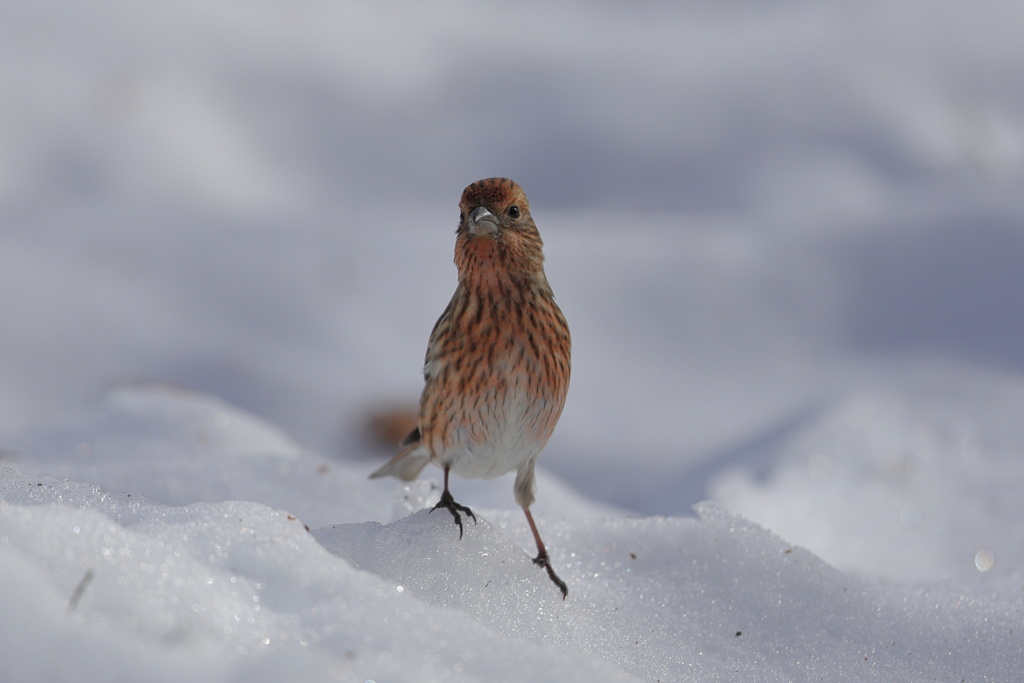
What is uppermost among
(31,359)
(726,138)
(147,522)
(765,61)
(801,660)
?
(765,61)

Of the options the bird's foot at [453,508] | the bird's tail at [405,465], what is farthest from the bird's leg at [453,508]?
the bird's tail at [405,465]

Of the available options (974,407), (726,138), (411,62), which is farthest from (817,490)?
(411,62)

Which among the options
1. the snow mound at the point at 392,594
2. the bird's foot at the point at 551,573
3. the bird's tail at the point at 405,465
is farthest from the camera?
the bird's tail at the point at 405,465

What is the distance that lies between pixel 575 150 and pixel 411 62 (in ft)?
5.69

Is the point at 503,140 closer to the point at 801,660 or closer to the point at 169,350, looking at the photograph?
the point at 169,350

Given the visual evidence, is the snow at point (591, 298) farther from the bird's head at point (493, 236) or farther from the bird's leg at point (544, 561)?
the bird's head at point (493, 236)

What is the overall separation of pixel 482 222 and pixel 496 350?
443 mm

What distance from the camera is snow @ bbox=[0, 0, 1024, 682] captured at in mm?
3184

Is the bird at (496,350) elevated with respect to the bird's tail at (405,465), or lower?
elevated

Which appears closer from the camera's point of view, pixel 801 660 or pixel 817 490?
pixel 801 660

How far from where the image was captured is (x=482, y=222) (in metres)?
3.32

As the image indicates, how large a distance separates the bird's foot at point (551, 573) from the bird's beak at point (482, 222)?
113 cm

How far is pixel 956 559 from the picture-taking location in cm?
437

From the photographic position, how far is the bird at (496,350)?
3.35m
